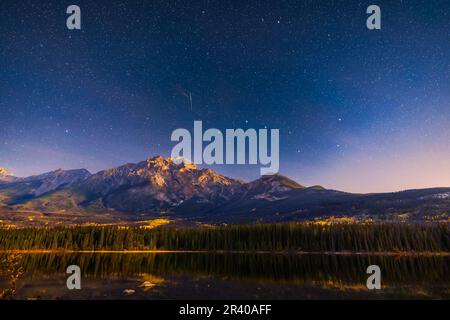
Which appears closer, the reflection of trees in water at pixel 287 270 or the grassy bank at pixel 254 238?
the reflection of trees in water at pixel 287 270

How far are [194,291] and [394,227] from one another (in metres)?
127

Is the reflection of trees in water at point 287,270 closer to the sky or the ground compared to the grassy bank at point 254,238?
closer to the sky

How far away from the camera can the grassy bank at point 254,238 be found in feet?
440

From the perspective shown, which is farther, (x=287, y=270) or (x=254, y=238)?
(x=254, y=238)

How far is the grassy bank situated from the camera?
5276 inches

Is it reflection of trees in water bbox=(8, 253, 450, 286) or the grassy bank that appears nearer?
reflection of trees in water bbox=(8, 253, 450, 286)

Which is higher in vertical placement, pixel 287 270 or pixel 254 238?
pixel 287 270

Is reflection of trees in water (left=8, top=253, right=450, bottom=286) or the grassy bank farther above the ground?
reflection of trees in water (left=8, top=253, right=450, bottom=286)

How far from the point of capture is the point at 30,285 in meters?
50.2

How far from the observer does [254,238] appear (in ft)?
479
